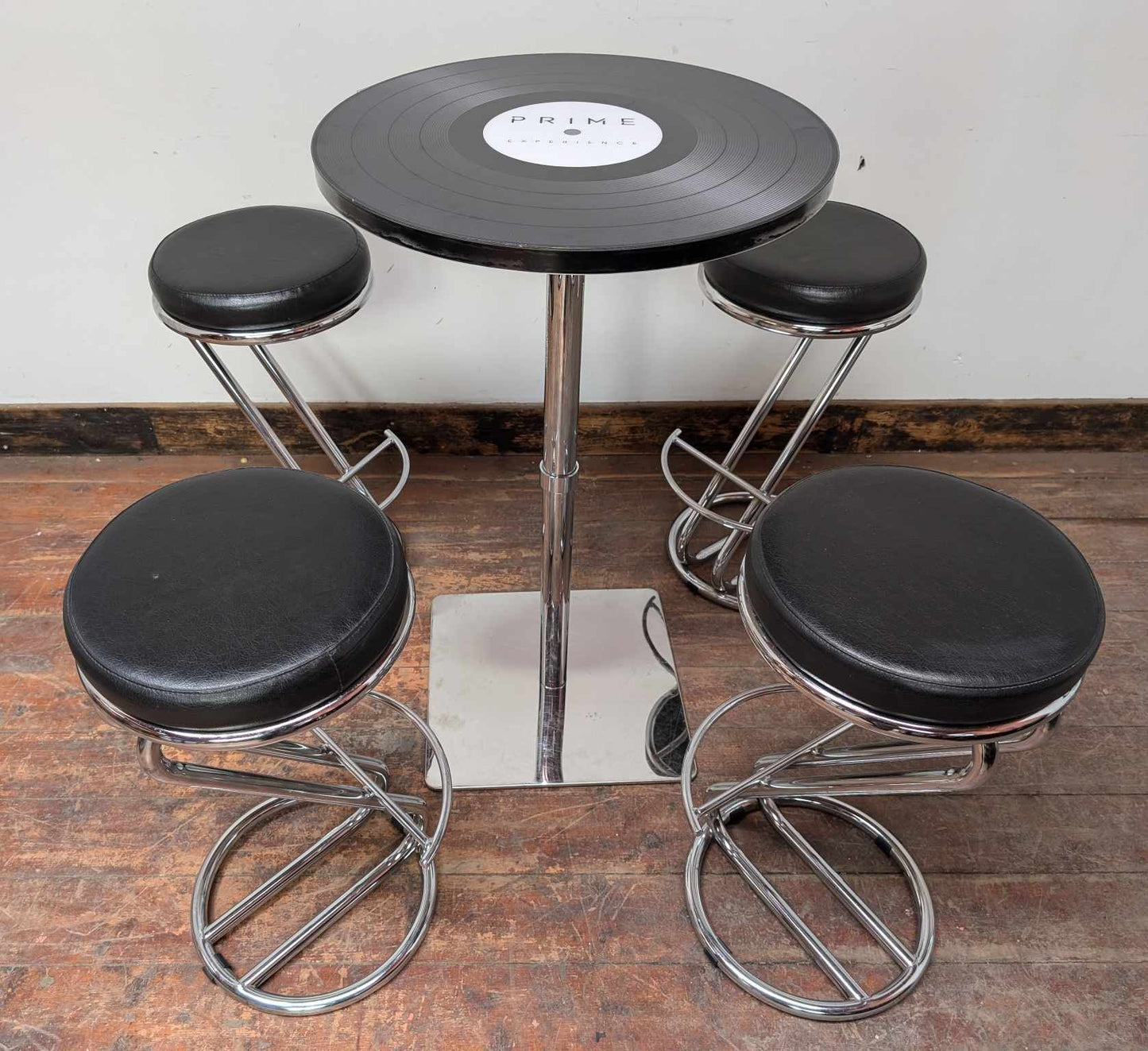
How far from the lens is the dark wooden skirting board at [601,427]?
2.49 metres

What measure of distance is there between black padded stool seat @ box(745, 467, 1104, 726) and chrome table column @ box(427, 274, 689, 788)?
0.54 m

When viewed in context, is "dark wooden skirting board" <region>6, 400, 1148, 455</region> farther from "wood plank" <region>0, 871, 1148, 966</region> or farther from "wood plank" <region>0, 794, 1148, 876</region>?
"wood plank" <region>0, 871, 1148, 966</region>

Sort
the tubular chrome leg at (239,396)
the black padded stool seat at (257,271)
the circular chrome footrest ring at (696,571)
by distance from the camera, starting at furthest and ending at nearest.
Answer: the circular chrome footrest ring at (696,571)
the tubular chrome leg at (239,396)
the black padded stool seat at (257,271)

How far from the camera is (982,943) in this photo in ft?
5.08

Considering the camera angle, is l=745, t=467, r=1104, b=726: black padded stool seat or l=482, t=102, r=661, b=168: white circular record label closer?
l=745, t=467, r=1104, b=726: black padded stool seat

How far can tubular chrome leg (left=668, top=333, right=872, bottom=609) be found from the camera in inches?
76.7

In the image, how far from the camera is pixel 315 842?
1.66 metres

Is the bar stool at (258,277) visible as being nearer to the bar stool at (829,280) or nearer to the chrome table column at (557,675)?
the chrome table column at (557,675)

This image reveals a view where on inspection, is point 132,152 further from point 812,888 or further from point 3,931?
point 812,888

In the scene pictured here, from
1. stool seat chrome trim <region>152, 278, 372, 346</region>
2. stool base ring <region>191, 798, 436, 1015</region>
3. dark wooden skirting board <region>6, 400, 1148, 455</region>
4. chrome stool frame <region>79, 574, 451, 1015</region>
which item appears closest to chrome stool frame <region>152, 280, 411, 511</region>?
stool seat chrome trim <region>152, 278, 372, 346</region>

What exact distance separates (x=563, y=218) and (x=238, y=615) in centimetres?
64

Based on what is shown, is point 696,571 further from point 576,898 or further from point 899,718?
point 899,718

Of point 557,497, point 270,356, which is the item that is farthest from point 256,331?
point 557,497

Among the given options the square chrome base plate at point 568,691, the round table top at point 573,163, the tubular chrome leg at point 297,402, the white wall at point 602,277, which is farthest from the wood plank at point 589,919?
the white wall at point 602,277
